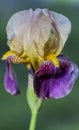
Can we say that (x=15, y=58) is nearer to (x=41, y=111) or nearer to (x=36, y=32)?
(x=36, y=32)

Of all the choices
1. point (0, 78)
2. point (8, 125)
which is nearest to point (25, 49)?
point (8, 125)

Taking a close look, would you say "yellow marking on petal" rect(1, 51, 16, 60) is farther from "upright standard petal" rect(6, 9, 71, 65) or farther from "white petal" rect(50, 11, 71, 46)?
"white petal" rect(50, 11, 71, 46)

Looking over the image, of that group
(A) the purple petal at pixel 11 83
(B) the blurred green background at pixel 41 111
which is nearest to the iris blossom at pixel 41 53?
(A) the purple petal at pixel 11 83

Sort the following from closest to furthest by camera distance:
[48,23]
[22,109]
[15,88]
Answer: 1. [15,88]
2. [48,23]
3. [22,109]

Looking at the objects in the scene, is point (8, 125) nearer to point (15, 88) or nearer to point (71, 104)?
point (71, 104)

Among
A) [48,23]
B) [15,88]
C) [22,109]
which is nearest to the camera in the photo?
[15,88]

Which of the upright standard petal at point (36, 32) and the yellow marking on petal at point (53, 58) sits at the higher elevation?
the upright standard petal at point (36, 32)

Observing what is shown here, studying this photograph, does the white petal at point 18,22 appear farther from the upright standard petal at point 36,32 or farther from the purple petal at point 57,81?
the purple petal at point 57,81

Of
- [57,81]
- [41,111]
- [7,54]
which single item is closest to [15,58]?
[7,54]
